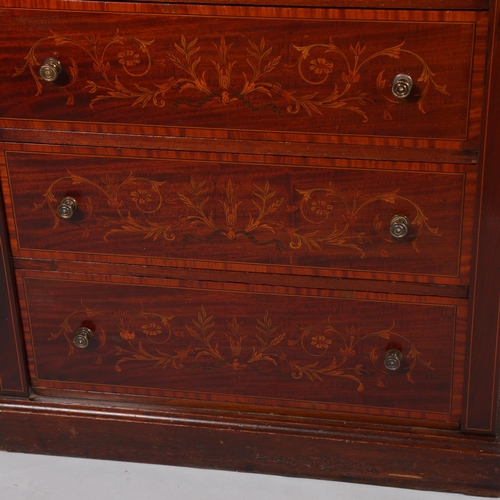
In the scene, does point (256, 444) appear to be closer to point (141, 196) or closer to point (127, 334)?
point (127, 334)

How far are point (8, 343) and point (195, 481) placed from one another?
1.54 ft

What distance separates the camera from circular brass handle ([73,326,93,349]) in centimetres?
167

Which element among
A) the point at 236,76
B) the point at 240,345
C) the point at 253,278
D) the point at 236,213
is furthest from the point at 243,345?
the point at 236,76

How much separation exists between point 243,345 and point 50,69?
24.5 inches

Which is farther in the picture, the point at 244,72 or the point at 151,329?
the point at 151,329

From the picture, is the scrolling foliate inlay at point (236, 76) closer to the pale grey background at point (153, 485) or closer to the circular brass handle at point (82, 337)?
the circular brass handle at point (82, 337)

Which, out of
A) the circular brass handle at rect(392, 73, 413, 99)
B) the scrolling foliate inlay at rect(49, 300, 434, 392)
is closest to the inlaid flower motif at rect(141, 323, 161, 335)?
the scrolling foliate inlay at rect(49, 300, 434, 392)

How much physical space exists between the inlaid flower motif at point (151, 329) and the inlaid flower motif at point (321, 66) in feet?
1.94

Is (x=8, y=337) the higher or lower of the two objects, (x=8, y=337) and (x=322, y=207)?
the lower

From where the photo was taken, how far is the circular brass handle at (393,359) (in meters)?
1.57

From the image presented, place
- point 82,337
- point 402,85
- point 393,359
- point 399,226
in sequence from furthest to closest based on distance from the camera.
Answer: point 82,337, point 393,359, point 399,226, point 402,85

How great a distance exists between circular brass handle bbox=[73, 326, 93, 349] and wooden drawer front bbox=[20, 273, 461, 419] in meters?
0.01

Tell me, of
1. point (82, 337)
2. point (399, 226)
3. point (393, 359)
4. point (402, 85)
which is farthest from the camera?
point (82, 337)

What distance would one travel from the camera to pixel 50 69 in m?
1.44
